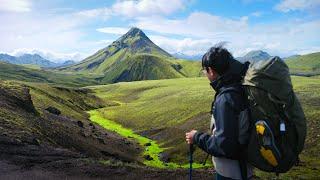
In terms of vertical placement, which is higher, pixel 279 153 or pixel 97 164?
pixel 279 153

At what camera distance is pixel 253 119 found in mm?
9328

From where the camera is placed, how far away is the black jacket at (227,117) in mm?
9438

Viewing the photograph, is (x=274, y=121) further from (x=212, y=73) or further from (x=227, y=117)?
(x=212, y=73)

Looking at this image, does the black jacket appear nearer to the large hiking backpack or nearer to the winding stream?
the large hiking backpack

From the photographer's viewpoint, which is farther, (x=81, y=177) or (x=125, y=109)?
(x=125, y=109)

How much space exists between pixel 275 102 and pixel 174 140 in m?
68.9

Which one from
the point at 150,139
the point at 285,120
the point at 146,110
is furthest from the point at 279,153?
the point at 146,110

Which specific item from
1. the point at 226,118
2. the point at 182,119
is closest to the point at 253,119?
the point at 226,118

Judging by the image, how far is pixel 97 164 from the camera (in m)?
26.7

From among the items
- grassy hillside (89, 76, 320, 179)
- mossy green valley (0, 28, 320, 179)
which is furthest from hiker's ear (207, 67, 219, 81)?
grassy hillside (89, 76, 320, 179)

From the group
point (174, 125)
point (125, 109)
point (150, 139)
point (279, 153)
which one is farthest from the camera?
point (125, 109)

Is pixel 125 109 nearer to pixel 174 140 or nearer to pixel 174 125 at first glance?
pixel 174 125

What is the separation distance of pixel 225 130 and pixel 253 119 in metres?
0.64

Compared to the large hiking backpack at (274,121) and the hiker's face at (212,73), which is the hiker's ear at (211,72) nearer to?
the hiker's face at (212,73)
